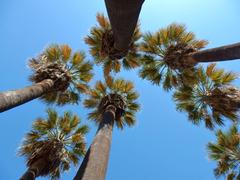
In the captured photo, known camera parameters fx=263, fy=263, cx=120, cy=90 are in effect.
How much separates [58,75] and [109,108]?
260 centimetres

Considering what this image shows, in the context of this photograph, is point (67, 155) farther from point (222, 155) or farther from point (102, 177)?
point (222, 155)

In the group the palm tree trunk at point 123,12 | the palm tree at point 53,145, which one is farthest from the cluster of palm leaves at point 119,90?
the palm tree trunk at point 123,12

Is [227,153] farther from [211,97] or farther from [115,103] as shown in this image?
[115,103]

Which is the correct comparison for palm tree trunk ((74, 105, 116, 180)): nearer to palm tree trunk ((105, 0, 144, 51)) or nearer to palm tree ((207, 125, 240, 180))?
palm tree trunk ((105, 0, 144, 51))

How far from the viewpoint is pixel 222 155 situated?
12.2 meters

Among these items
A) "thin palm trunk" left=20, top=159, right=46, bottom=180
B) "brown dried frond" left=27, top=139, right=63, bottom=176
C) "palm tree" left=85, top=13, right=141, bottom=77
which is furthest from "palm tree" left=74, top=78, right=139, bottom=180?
"thin palm trunk" left=20, top=159, right=46, bottom=180

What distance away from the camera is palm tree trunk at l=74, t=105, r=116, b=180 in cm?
639

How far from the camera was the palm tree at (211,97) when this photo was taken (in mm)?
11117

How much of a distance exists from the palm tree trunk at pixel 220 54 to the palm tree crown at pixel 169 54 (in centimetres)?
Answer: 64

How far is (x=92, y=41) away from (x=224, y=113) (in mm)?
6926

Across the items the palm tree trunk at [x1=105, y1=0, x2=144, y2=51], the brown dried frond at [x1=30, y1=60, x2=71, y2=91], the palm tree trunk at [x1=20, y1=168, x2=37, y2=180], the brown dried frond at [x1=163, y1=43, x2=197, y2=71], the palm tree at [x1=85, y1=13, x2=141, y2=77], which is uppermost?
the palm tree at [x1=85, y1=13, x2=141, y2=77]

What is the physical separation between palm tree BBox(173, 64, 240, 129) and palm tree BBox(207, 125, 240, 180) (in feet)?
2.38

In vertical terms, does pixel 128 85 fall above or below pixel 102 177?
above

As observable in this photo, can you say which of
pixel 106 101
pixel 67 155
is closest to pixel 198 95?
pixel 106 101
